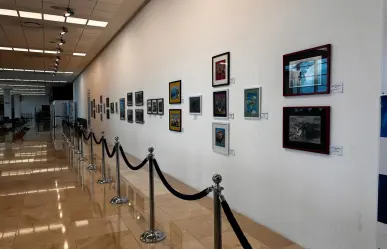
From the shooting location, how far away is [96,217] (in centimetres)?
440

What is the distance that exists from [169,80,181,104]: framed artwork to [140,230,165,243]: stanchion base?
3.26 metres

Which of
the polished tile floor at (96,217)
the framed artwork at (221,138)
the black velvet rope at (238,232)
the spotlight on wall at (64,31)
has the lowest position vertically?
the polished tile floor at (96,217)

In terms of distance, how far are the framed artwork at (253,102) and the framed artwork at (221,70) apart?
56 cm

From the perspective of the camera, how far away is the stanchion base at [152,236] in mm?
3564

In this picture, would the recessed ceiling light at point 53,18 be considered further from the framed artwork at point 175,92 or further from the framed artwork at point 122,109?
the framed artwork at point 175,92

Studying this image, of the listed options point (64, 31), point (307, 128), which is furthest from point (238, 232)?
point (64, 31)

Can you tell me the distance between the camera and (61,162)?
30.3 feet

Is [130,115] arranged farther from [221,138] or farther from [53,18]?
[221,138]

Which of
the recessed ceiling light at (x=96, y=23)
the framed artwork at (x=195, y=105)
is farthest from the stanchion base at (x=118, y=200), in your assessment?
the recessed ceiling light at (x=96, y=23)

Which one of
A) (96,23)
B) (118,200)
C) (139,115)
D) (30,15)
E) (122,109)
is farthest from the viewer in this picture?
(122,109)

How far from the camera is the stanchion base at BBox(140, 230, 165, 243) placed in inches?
140

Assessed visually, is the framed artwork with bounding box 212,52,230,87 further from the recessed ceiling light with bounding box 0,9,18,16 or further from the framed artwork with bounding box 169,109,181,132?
the recessed ceiling light with bounding box 0,9,18,16

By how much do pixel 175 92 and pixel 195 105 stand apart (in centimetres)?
102

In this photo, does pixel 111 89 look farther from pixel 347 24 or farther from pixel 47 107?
pixel 47 107
